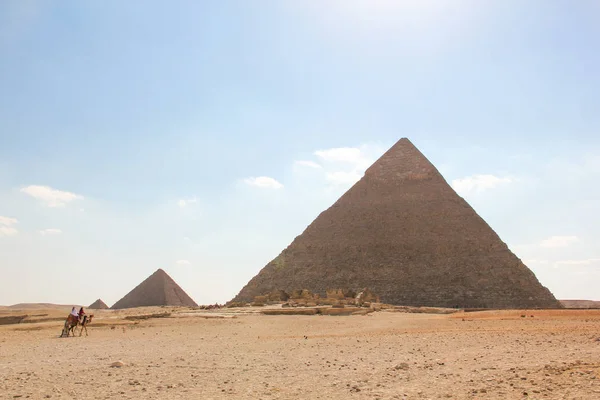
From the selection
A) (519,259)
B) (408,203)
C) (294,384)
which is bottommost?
(294,384)

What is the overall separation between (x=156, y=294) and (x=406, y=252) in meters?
25.2

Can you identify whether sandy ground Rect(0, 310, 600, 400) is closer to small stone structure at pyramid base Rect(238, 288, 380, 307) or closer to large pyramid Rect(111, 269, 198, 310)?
small stone structure at pyramid base Rect(238, 288, 380, 307)

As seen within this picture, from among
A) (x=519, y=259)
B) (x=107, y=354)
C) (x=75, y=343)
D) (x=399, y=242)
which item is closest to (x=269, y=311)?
(x=75, y=343)

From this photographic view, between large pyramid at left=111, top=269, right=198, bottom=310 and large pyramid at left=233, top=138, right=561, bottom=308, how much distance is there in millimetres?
11110

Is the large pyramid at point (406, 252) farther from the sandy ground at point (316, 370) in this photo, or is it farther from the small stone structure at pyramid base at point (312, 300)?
the sandy ground at point (316, 370)

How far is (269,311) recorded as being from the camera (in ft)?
73.0

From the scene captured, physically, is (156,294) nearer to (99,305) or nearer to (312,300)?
(99,305)

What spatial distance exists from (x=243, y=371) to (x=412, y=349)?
3.28 metres

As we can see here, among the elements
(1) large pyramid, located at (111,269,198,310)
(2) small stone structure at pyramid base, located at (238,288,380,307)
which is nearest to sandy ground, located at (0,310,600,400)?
(2) small stone structure at pyramid base, located at (238,288,380,307)

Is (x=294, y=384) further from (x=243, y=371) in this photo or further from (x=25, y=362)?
(x=25, y=362)

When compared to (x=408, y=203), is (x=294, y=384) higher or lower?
lower

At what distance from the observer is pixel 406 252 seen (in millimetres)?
43219

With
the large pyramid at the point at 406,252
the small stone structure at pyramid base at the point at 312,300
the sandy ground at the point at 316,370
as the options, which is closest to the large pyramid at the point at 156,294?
the large pyramid at the point at 406,252

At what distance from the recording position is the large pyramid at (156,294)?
2087 inches
